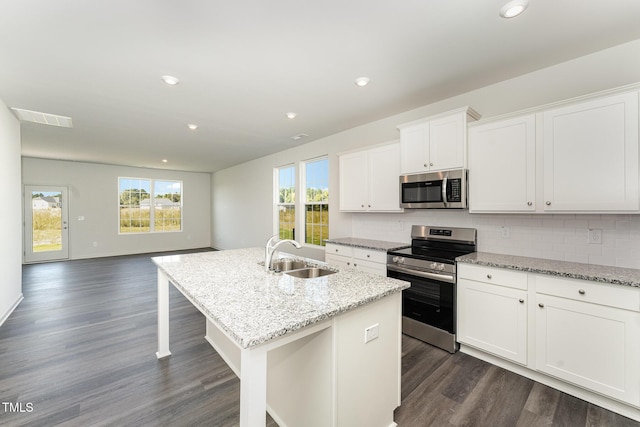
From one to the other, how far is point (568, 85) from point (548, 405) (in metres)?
2.55

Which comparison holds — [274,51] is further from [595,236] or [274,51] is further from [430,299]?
[595,236]

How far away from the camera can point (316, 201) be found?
16.5 feet

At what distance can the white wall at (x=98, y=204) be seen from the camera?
22.1 ft

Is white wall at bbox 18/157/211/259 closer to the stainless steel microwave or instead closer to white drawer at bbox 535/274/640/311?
the stainless steel microwave

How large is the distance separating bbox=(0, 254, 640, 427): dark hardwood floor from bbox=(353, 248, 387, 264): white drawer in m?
0.87

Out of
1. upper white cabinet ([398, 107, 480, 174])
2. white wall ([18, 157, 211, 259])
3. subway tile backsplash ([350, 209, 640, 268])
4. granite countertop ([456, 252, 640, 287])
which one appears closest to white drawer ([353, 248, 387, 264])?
subway tile backsplash ([350, 209, 640, 268])

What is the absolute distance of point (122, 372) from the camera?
226 centimetres

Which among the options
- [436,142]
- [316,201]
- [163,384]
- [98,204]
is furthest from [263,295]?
[98,204]

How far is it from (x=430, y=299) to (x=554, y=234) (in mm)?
1221

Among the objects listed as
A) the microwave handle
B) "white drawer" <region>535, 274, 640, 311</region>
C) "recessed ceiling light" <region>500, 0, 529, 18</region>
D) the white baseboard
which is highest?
"recessed ceiling light" <region>500, 0, 529, 18</region>

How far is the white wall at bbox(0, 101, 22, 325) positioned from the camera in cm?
320

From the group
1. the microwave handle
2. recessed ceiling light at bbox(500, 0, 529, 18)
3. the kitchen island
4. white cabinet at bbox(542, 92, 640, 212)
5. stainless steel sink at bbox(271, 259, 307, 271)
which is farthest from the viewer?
the microwave handle

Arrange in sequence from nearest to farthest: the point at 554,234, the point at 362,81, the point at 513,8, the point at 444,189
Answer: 1. the point at 513,8
2. the point at 554,234
3. the point at 362,81
4. the point at 444,189

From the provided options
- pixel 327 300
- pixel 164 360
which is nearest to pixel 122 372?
pixel 164 360
